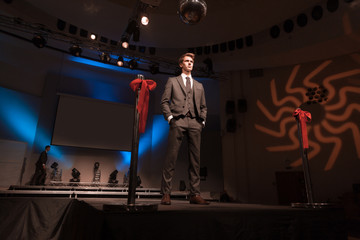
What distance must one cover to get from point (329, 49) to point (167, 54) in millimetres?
5278

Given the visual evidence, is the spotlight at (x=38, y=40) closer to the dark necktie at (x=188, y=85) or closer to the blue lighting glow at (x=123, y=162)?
the blue lighting glow at (x=123, y=162)

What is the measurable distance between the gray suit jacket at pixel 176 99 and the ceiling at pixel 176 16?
16.3ft

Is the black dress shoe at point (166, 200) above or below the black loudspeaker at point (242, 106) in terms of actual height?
below

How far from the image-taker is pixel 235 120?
8305 millimetres

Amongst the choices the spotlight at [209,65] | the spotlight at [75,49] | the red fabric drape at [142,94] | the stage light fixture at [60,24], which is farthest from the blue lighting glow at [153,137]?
the red fabric drape at [142,94]

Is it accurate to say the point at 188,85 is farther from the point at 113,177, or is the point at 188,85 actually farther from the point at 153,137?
the point at 153,137

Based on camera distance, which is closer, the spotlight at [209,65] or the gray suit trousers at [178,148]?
the gray suit trousers at [178,148]

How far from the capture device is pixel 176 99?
8.54 ft

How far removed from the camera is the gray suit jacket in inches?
99.8

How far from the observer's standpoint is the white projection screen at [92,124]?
26.4 ft

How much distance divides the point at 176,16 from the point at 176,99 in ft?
17.8

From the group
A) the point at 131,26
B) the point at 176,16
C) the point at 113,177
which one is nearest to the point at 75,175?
the point at 113,177

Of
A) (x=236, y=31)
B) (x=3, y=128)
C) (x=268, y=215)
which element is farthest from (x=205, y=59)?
(x=268, y=215)

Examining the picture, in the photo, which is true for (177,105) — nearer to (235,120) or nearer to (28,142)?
(235,120)
